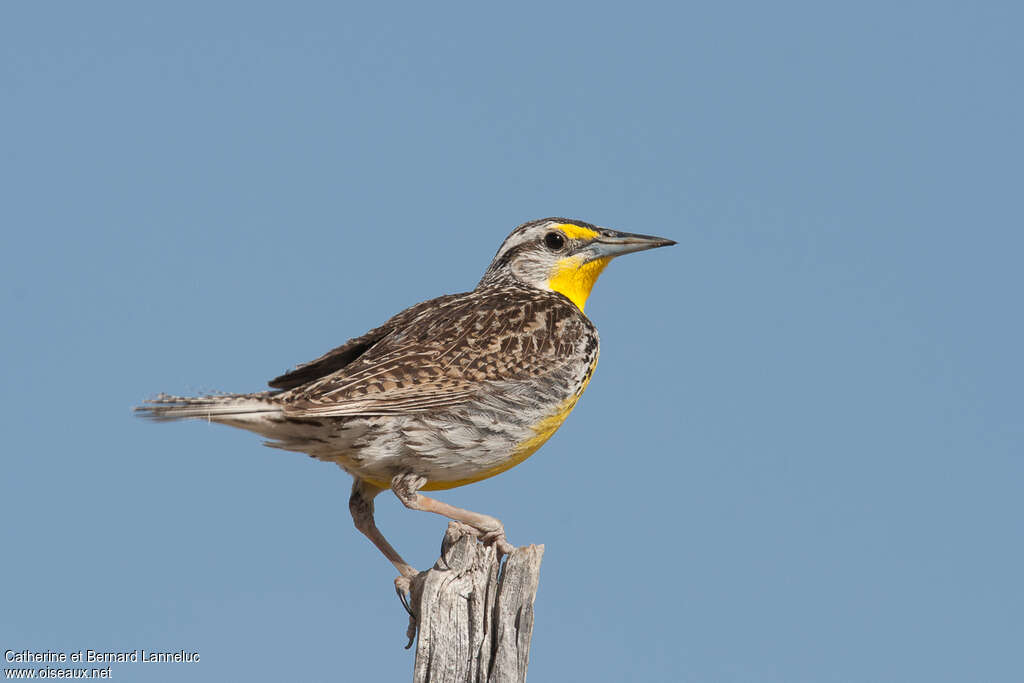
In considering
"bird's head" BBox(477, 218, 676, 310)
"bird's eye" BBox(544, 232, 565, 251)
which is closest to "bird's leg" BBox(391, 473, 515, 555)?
"bird's head" BBox(477, 218, 676, 310)

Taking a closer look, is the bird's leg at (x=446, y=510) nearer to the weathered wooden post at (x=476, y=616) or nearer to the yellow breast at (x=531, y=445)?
the yellow breast at (x=531, y=445)

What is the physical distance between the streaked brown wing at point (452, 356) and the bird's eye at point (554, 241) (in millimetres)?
707

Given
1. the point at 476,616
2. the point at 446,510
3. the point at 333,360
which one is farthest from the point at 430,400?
the point at 476,616

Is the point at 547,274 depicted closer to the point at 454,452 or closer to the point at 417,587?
the point at 454,452

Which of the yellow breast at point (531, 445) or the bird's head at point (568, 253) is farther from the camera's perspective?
the bird's head at point (568, 253)

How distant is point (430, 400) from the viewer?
22.5 feet

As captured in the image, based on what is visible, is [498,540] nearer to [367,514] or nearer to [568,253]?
[367,514]

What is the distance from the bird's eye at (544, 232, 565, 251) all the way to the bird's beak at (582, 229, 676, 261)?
183 millimetres

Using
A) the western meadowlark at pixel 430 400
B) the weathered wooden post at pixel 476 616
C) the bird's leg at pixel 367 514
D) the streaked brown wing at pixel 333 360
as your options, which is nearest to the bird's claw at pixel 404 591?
the western meadowlark at pixel 430 400

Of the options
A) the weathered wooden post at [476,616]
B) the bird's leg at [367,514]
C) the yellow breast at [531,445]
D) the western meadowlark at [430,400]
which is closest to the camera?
the weathered wooden post at [476,616]

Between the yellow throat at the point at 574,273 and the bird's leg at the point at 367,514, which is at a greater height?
A: the yellow throat at the point at 574,273

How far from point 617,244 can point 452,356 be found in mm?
2034

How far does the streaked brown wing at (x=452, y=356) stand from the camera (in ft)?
22.2

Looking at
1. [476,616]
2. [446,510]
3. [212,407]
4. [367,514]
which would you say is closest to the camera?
[476,616]
